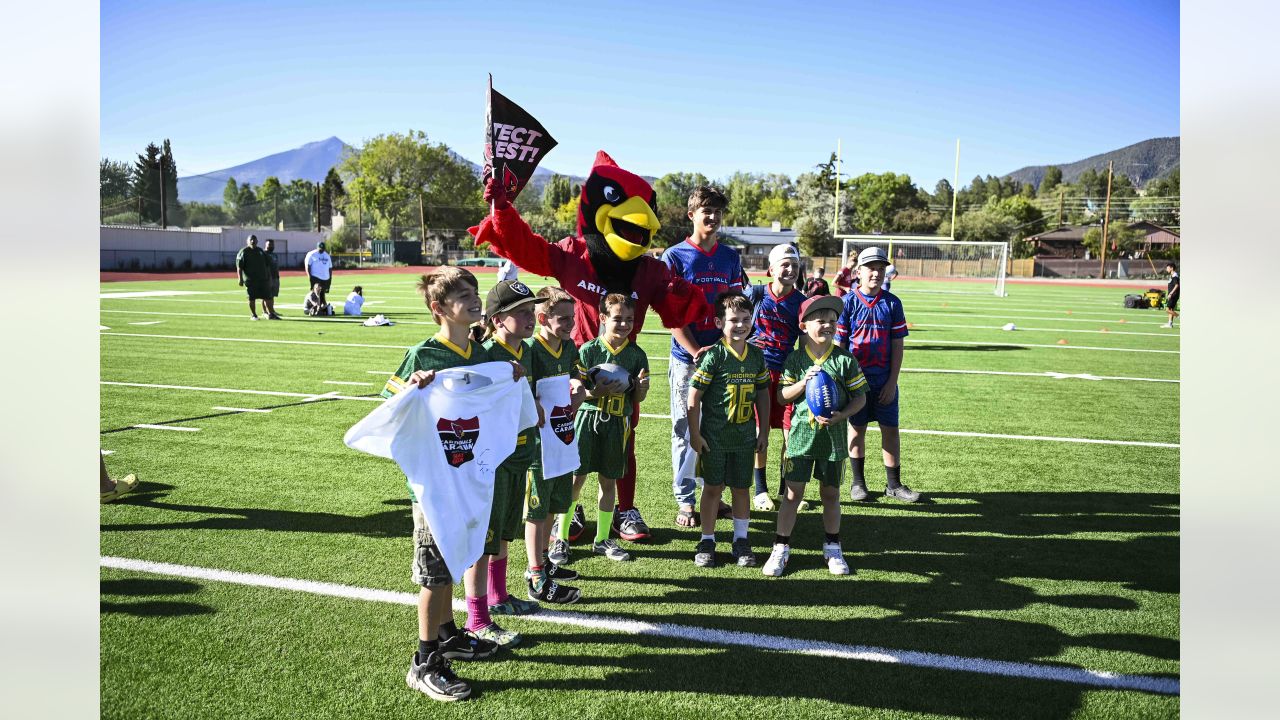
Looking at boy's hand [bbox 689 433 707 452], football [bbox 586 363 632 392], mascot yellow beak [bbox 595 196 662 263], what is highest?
mascot yellow beak [bbox 595 196 662 263]

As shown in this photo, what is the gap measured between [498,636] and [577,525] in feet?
5.36

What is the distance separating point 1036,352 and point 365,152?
90823mm

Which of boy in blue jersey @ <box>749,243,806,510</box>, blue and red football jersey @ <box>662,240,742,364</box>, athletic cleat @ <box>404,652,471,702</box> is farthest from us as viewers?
boy in blue jersey @ <box>749,243,806,510</box>

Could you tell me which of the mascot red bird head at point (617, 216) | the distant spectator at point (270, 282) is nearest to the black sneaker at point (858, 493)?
the mascot red bird head at point (617, 216)

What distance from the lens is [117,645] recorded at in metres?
3.79

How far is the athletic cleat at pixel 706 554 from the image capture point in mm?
4965

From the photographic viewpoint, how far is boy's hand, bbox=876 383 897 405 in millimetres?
6402

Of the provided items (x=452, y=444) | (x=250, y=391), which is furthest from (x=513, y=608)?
(x=250, y=391)

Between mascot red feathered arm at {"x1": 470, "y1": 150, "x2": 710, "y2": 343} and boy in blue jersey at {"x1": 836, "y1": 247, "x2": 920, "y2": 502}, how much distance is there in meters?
1.83

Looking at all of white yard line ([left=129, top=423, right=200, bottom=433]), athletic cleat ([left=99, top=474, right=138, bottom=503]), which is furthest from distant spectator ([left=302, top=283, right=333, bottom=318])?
athletic cleat ([left=99, top=474, right=138, bottom=503])

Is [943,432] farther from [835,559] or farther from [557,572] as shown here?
[557,572]

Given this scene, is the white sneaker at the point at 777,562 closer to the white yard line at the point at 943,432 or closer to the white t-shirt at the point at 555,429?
the white t-shirt at the point at 555,429

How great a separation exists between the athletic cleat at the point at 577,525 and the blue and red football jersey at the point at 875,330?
2.49 m

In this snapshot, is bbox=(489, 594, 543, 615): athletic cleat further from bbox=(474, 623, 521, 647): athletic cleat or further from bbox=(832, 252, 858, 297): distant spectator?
bbox=(832, 252, 858, 297): distant spectator
